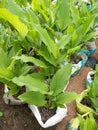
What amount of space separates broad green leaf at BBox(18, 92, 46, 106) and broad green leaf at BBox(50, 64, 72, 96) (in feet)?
0.19

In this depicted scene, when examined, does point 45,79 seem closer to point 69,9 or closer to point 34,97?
point 34,97

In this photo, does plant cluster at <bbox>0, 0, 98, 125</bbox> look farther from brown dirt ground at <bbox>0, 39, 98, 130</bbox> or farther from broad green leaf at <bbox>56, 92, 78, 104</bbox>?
brown dirt ground at <bbox>0, 39, 98, 130</bbox>

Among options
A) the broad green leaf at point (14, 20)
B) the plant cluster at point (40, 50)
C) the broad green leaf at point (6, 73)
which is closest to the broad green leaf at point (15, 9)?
the plant cluster at point (40, 50)

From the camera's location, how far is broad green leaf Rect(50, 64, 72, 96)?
115cm

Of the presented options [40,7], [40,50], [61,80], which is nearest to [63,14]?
[40,7]

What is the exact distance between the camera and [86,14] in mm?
1625

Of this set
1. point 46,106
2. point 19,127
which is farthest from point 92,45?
point 19,127

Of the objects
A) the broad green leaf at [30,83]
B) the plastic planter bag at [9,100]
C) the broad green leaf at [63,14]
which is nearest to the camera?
the broad green leaf at [30,83]

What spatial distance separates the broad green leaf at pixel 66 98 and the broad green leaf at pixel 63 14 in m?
0.46

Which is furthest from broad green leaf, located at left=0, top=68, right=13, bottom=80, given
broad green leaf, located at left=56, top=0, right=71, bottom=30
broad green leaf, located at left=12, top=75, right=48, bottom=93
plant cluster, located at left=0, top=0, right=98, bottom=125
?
broad green leaf, located at left=56, top=0, right=71, bottom=30

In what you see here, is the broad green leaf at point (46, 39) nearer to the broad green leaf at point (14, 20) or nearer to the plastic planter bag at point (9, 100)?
the broad green leaf at point (14, 20)

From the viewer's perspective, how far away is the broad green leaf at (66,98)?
1.12 m

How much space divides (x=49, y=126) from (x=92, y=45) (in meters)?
0.70

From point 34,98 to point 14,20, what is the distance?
339 millimetres
